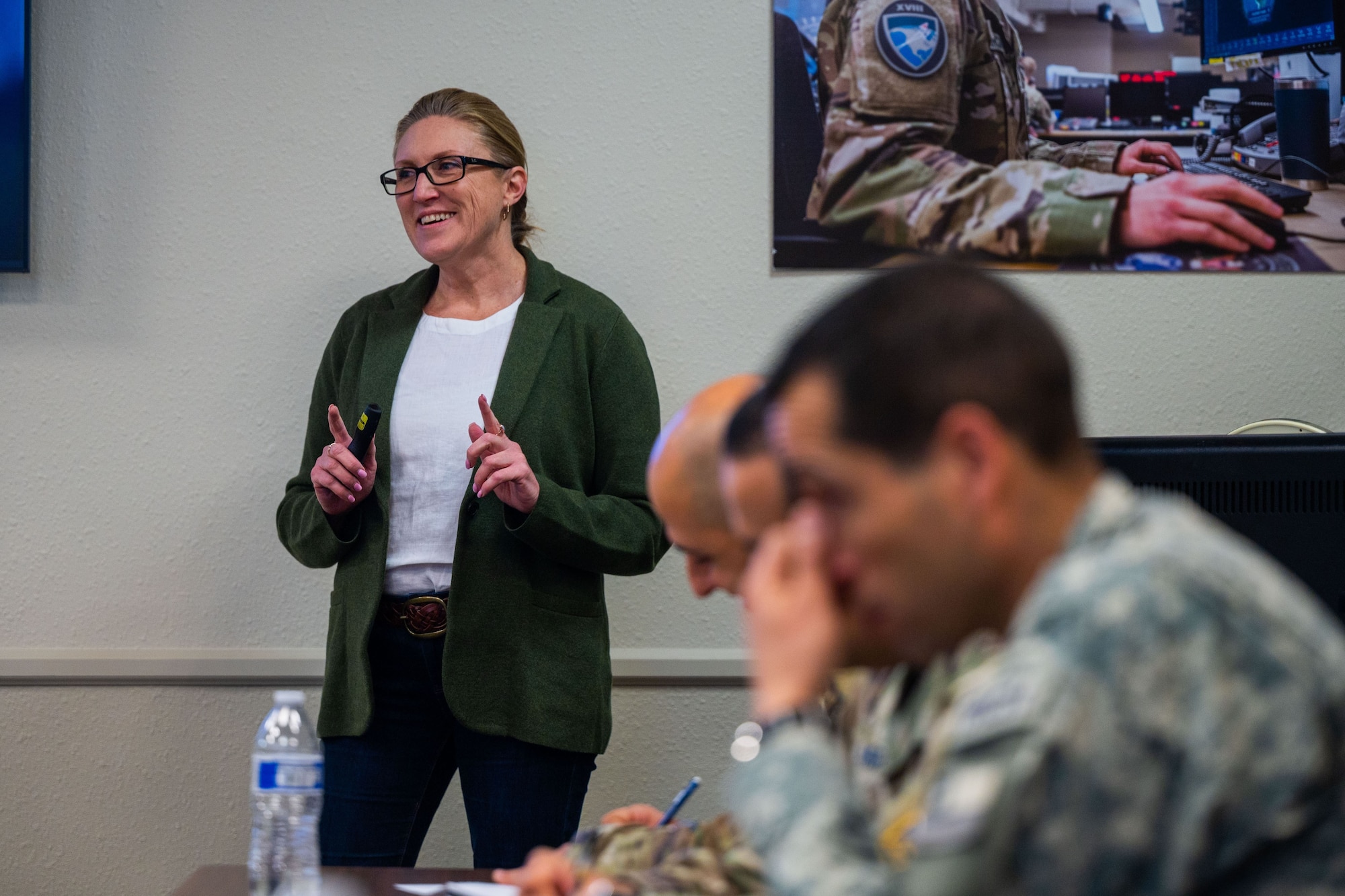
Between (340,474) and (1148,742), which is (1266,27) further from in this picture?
(1148,742)

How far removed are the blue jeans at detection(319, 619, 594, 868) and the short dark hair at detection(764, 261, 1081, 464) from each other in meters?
1.31

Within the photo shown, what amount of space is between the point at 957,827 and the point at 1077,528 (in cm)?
18

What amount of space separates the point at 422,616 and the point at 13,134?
4.52ft

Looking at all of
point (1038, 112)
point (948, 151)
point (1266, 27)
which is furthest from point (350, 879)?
point (1266, 27)

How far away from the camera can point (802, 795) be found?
2.30 ft

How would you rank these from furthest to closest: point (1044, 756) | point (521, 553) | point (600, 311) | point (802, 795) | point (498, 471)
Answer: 1. point (600, 311)
2. point (521, 553)
3. point (498, 471)
4. point (802, 795)
5. point (1044, 756)

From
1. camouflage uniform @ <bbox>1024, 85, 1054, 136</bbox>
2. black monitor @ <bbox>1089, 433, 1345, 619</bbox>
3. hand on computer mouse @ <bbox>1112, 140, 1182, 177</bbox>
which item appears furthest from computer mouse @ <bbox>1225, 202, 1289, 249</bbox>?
black monitor @ <bbox>1089, 433, 1345, 619</bbox>

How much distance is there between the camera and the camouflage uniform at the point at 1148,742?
60 centimetres

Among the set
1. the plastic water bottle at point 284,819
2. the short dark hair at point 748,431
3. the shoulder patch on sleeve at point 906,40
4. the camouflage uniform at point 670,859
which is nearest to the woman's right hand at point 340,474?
the plastic water bottle at point 284,819

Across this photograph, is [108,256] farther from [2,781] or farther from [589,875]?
[589,875]

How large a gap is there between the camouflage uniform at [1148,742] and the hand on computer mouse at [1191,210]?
78.5 inches

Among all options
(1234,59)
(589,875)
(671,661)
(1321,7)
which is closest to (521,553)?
(671,661)

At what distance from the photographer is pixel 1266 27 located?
245 centimetres

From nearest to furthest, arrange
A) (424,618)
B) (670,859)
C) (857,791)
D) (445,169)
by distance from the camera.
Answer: (857,791) < (670,859) < (424,618) < (445,169)
